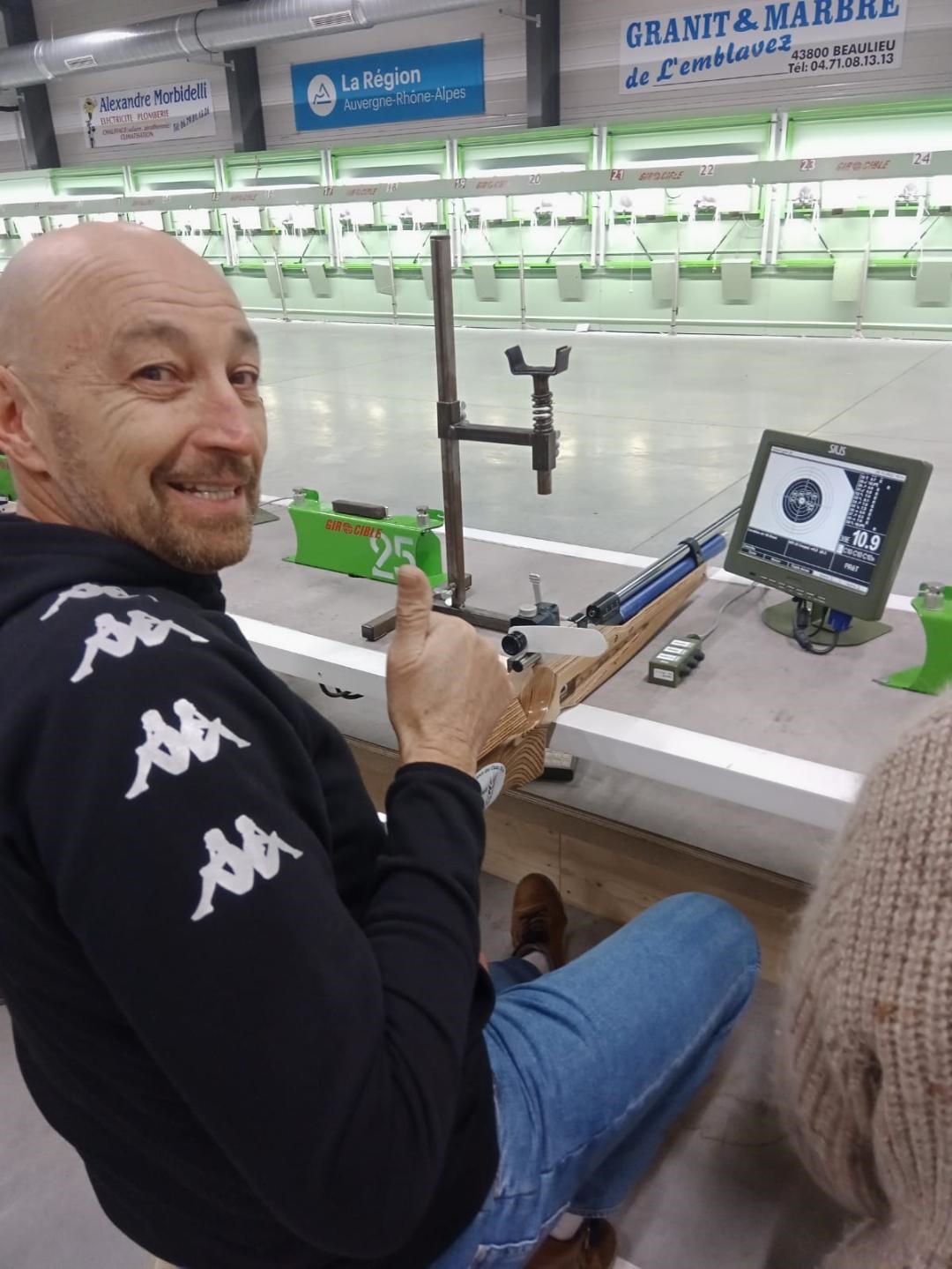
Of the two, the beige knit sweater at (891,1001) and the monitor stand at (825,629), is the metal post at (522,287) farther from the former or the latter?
the beige knit sweater at (891,1001)

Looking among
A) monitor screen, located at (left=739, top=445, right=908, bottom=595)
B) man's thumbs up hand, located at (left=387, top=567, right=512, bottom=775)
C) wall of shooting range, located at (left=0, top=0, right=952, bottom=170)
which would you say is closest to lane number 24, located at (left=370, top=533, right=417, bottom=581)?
monitor screen, located at (left=739, top=445, right=908, bottom=595)

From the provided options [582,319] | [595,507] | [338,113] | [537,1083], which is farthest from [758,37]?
[537,1083]

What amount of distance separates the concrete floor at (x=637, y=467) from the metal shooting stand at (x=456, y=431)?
0.65 metres

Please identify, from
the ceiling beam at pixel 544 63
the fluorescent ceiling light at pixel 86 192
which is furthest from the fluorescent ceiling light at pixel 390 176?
the fluorescent ceiling light at pixel 86 192

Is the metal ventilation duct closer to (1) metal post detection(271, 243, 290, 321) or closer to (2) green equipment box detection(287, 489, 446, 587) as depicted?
(1) metal post detection(271, 243, 290, 321)

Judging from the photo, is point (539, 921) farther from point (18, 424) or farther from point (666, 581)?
point (18, 424)

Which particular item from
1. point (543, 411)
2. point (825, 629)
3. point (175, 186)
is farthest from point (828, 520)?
point (175, 186)

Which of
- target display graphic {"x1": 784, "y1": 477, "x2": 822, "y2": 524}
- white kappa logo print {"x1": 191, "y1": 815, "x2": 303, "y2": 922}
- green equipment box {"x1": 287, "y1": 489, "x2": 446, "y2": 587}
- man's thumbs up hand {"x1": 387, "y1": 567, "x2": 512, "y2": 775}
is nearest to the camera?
white kappa logo print {"x1": 191, "y1": 815, "x2": 303, "y2": 922}

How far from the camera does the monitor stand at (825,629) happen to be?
61.1 inches

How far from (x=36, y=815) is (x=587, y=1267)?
0.95 metres

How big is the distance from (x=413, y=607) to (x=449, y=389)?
0.83 metres

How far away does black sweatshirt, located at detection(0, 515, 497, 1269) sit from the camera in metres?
0.55

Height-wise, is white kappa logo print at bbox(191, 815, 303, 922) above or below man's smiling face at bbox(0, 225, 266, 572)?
below

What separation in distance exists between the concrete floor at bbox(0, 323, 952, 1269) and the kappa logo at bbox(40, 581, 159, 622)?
1091 mm
